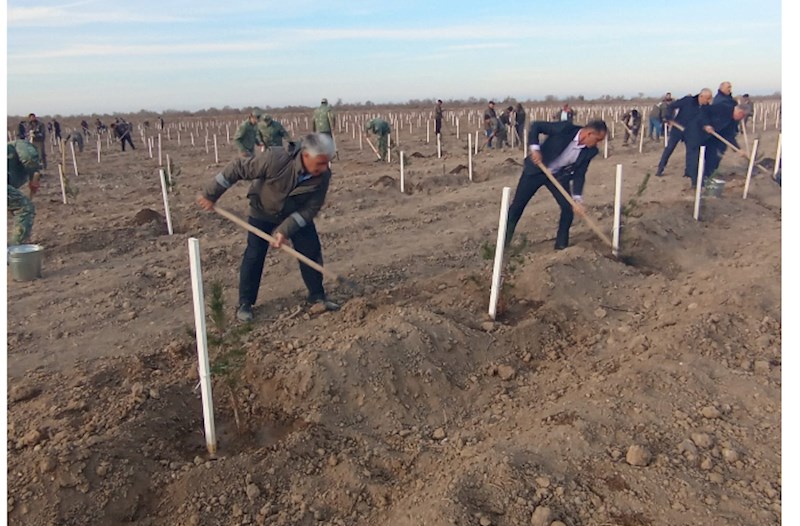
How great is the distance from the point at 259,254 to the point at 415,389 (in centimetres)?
176

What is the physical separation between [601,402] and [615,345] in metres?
1.16

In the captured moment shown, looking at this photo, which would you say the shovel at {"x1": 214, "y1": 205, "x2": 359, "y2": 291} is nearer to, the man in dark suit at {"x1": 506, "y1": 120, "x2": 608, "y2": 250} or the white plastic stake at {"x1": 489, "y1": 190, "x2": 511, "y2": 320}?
the white plastic stake at {"x1": 489, "y1": 190, "x2": 511, "y2": 320}

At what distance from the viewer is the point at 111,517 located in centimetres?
275

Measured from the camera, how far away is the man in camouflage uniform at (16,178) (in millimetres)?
6457

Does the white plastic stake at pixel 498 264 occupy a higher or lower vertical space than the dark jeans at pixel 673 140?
lower

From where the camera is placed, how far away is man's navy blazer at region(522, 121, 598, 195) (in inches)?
238

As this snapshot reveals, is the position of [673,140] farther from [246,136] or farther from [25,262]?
[25,262]

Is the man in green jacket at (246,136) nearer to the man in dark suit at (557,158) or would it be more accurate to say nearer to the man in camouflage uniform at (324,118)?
the man in camouflage uniform at (324,118)

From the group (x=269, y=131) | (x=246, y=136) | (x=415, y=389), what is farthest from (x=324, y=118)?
(x=415, y=389)

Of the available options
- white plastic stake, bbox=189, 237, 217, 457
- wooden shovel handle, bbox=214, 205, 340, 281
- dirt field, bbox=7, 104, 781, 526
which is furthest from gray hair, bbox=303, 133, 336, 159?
white plastic stake, bbox=189, 237, 217, 457

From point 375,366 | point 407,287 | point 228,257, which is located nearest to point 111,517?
point 375,366

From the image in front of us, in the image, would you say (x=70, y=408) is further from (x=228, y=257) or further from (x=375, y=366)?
(x=228, y=257)

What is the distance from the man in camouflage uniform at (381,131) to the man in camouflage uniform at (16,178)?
30.1 feet

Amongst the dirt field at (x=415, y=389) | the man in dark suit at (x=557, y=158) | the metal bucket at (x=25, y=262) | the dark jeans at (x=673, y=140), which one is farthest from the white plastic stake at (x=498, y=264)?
the dark jeans at (x=673, y=140)
